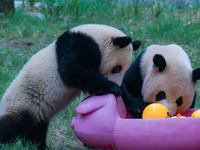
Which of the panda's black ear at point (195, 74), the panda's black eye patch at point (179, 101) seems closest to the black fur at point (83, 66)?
the panda's black eye patch at point (179, 101)

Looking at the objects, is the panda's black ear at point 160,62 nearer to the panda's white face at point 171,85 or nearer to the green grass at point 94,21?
the panda's white face at point 171,85

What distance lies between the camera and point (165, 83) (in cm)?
309

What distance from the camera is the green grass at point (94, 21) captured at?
536 centimetres

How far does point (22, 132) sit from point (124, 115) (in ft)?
3.14

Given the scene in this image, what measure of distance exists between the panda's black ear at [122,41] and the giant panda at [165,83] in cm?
36

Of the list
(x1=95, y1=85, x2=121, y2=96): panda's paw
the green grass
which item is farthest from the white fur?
the green grass

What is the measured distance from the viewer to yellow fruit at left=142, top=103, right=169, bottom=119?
289 cm

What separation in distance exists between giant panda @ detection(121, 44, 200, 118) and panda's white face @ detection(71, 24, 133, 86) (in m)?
0.31

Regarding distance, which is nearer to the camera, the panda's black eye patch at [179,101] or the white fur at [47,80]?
the white fur at [47,80]

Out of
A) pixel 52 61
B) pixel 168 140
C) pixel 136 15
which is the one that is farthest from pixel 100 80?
pixel 136 15

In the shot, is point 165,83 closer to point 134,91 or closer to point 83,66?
point 134,91

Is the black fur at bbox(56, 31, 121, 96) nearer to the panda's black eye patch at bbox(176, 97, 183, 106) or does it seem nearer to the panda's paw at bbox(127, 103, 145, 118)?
the panda's paw at bbox(127, 103, 145, 118)

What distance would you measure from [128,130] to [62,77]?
0.80m

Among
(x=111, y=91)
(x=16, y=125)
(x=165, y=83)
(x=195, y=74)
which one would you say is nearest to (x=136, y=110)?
(x=165, y=83)
